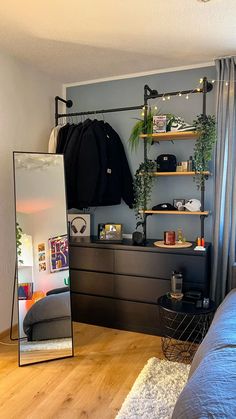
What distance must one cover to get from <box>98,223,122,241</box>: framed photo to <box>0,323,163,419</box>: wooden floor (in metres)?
0.84

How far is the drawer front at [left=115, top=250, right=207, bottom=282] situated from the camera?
2586 mm

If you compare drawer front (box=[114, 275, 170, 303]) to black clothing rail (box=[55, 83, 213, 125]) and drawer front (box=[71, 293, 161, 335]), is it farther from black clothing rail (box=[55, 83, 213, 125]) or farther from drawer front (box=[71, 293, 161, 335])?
black clothing rail (box=[55, 83, 213, 125])

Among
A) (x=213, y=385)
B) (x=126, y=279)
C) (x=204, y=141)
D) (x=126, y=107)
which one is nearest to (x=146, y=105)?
(x=126, y=107)

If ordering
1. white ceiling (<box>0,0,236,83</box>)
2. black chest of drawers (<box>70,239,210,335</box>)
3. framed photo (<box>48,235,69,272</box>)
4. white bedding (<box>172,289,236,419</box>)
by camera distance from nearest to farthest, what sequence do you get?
white bedding (<box>172,289,236,419</box>) < white ceiling (<box>0,0,236,83</box>) < framed photo (<box>48,235,69,272</box>) < black chest of drawers (<box>70,239,210,335</box>)

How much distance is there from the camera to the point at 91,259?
9.56 ft

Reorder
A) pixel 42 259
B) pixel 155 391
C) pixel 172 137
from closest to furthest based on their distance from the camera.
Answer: pixel 155 391 < pixel 42 259 < pixel 172 137

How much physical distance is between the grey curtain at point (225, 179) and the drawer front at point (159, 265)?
0.22 meters

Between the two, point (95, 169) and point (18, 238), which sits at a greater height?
point (95, 169)

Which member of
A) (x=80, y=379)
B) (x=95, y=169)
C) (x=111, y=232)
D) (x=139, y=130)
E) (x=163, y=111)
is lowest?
(x=80, y=379)

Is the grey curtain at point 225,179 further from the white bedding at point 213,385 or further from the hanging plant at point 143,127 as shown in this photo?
the white bedding at point 213,385

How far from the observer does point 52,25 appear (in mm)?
2219

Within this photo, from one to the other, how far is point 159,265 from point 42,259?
0.95 m

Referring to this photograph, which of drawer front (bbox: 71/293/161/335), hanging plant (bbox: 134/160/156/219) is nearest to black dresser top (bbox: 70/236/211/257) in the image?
hanging plant (bbox: 134/160/156/219)

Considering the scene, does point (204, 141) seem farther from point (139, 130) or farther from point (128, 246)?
point (128, 246)
